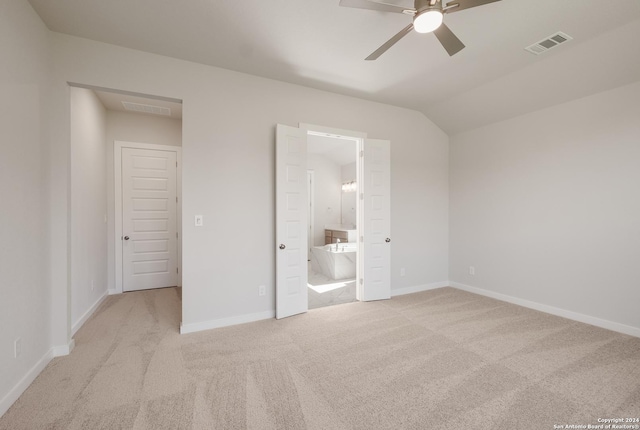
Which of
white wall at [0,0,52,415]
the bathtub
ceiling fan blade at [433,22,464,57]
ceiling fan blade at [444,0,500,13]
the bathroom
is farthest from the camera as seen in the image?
the bathroom

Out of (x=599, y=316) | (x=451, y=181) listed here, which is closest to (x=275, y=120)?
(x=451, y=181)

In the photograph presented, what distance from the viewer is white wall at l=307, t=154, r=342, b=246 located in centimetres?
809

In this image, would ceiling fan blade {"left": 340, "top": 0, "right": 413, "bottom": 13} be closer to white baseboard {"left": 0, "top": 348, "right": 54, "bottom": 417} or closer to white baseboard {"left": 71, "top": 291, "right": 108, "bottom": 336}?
white baseboard {"left": 0, "top": 348, "right": 54, "bottom": 417}

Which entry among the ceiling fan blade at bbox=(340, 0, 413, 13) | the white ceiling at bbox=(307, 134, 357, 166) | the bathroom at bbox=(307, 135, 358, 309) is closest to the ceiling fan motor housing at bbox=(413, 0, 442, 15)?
the ceiling fan blade at bbox=(340, 0, 413, 13)

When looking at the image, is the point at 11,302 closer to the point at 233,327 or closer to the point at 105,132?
the point at 233,327

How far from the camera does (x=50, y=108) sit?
246 cm

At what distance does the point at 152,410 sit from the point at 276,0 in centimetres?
314

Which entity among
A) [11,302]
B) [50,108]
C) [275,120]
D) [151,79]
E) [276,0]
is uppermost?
[276,0]

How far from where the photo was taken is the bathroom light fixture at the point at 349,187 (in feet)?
26.4

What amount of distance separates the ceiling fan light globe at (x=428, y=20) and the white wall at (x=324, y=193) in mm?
6102

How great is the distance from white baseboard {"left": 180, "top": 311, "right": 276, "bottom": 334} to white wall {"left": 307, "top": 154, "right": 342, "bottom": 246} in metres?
4.71

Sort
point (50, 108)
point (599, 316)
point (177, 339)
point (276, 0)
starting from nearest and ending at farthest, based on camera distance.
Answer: point (276, 0)
point (50, 108)
point (177, 339)
point (599, 316)

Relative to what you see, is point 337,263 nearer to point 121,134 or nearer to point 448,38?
Answer: point 448,38

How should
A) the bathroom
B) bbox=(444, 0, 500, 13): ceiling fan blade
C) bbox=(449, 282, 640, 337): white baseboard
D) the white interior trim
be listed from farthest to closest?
the bathroom
the white interior trim
bbox=(449, 282, 640, 337): white baseboard
bbox=(444, 0, 500, 13): ceiling fan blade
